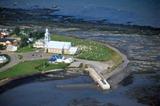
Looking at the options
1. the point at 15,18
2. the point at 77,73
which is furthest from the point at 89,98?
the point at 15,18

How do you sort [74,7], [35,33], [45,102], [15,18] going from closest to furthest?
[45,102] → [35,33] → [15,18] → [74,7]

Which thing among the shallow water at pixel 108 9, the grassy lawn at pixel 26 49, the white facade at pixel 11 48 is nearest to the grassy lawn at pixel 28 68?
the grassy lawn at pixel 26 49

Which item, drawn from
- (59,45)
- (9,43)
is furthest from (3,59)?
(59,45)

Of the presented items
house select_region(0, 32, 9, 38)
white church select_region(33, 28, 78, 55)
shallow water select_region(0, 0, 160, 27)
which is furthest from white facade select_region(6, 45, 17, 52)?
shallow water select_region(0, 0, 160, 27)

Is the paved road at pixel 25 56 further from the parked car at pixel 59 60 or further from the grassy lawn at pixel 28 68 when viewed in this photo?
the parked car at pixel 59 60

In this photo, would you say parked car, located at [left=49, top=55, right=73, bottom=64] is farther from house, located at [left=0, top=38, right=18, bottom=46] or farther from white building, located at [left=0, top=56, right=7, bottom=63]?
house, located at [left=0, top=38, right=18, bottom=46]

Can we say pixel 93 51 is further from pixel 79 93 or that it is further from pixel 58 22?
pixel 58 22

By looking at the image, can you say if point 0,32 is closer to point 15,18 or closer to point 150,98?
point 15,18
